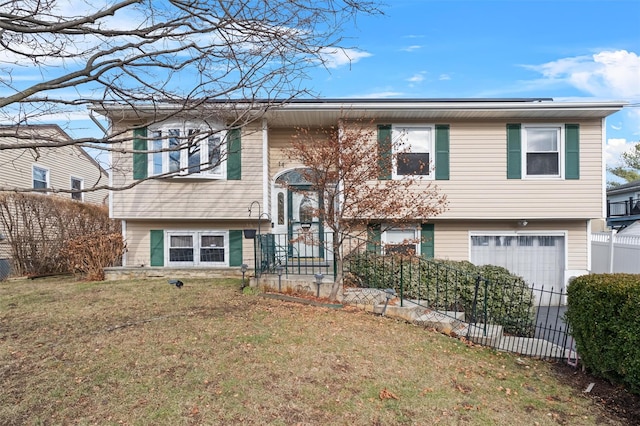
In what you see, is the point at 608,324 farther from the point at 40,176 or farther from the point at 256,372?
the point at 40,176

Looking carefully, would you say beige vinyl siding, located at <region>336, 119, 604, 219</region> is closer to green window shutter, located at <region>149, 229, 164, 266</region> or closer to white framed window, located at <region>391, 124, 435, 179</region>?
white framed window, located at <region>391, 124, 435, 179</region>

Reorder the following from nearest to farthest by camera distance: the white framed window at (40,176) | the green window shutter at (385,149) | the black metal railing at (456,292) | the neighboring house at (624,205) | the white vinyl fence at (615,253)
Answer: the black metal railing at (456,292)
the green window shutter at (385,149)
the white vinyl fence at (615,253)
the white framed window at (40,176)
the neighboring house at (624,205)

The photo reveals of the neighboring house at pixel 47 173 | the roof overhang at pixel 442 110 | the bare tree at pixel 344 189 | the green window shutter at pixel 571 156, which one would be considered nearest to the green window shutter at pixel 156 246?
the neighboring house at pixel 47 173

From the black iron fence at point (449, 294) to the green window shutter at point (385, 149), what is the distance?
1993 millimetres

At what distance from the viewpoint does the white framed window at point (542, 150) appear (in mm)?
9695

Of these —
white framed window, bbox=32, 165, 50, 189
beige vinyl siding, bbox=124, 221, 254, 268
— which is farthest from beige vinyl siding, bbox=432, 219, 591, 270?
white framed window, bbox=32, 165, 50, 189

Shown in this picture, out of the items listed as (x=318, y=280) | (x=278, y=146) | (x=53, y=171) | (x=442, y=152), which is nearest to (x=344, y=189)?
(x=318, y=280)

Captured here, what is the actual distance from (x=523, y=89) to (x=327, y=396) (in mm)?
11618

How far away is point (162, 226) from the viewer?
33.3ft

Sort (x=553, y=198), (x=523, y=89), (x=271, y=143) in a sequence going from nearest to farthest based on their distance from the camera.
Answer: (x=553, y=198)
(x=271, y=143)
(x=523, y=89)

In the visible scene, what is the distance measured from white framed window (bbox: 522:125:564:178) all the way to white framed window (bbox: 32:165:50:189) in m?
17.7

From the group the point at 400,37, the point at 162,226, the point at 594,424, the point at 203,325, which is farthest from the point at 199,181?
the point at 594,424

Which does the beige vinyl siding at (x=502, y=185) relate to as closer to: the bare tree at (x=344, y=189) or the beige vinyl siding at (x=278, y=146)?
the bare tree at (x=344, y=189)

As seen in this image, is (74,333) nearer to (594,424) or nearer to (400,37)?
(594,424)
